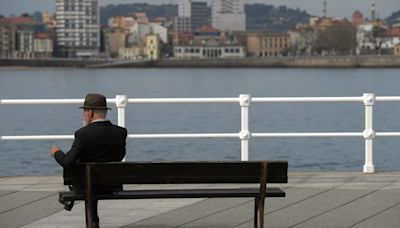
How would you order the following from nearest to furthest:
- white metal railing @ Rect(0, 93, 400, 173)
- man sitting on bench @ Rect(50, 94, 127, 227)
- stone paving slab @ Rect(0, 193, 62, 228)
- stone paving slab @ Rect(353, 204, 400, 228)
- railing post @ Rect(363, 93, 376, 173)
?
man sitting on bench @ Rect(50, 94, 127, 227), stone paving slab @ Rect(353, 204, 400, 228), stone paving slab @ Rect(0, 193, 62, 228), white metal railing @ Rect(0, 93, 400, 173), railing post @ Rect(363, 93, 376, 173)

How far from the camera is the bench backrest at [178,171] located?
7.86 metres

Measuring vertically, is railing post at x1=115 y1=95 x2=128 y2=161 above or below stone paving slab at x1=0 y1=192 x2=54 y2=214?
above

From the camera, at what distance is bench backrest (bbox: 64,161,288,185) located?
786cm

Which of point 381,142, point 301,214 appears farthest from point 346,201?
point 381,142

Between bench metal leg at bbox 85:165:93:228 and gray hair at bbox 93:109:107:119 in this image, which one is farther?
gray hair at bbox 93:109:107:119

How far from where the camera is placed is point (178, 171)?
25.9ft

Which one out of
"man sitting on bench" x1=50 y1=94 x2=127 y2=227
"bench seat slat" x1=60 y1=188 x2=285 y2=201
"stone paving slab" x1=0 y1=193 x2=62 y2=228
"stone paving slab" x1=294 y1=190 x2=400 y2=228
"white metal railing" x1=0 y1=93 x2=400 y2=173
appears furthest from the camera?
"white metal railing" x1=0 y1=93 x2=400 y2=173

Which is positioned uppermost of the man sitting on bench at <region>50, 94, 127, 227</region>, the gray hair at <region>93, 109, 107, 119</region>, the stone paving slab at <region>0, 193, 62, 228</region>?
the gray hair at <region>93, 109, 107, 119</region>

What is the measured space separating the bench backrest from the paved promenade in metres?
1.06

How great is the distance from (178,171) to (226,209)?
1.99 m

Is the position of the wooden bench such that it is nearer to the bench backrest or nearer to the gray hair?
the bench backrest

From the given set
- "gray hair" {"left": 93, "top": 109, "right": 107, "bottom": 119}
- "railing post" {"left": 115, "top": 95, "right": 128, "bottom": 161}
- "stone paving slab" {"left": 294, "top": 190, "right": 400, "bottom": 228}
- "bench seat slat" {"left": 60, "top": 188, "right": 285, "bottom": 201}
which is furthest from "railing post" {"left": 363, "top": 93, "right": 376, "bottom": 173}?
"gray hair" {"left": 93, "top": 109, "right": 107, "bottom": 119}

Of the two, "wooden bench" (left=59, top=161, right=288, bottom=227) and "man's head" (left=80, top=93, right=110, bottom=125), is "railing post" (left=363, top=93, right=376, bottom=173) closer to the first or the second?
"wooden bench" (left=59, top=161, right=288, bottom=227)

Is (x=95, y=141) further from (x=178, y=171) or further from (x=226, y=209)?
(x=226, y=209)
